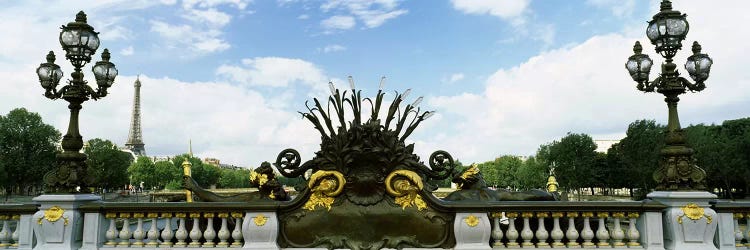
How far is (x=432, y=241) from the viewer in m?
7.52

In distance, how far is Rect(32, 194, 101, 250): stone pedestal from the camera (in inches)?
305

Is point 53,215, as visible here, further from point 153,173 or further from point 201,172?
point 201,172

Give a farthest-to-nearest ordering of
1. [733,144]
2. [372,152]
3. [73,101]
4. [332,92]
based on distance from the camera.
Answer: [733,144] < [73,101] < [332,92] < [372,152]

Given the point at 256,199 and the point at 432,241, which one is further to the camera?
the point at 256,199

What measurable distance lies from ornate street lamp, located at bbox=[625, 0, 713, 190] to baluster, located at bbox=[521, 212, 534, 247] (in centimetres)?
223

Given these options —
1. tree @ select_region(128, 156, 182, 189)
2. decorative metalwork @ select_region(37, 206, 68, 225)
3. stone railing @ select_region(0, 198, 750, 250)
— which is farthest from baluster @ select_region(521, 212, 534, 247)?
tree @ select_region(128, 156, 182, 189)

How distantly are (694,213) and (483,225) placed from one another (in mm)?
2969

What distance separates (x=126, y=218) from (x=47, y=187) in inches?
60.7

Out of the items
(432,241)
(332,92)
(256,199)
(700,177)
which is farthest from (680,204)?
(256,199)

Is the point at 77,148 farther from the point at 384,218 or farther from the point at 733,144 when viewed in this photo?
the point at 733,144

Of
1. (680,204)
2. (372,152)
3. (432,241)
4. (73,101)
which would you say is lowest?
(432,241)

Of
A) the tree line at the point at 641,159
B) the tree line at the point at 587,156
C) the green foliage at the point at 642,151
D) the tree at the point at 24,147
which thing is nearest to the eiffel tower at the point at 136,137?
the tree line at the point at 587,156

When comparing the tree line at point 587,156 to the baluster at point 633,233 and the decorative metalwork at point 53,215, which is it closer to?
the baluster at point 633,233

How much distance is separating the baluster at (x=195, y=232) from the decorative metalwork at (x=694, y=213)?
683 centimetres
